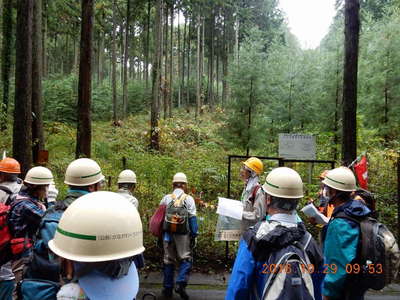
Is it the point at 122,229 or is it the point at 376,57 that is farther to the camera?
the point at 376,57

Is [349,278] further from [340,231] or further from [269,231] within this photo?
[269,231]

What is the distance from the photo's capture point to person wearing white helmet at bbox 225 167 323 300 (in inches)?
85.4

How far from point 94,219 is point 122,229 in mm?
144

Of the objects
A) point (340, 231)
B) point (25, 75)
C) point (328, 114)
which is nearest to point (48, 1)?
point (25, 75)

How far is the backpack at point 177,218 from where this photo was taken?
559 cm

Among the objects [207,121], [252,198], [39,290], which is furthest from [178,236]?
[207,121]

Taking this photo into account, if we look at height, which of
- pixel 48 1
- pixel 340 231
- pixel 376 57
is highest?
pixel 48 1

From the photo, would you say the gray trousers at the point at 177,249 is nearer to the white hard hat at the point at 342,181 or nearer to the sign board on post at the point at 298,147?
the white hard hat at the point at 342,181

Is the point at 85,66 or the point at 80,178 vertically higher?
the point at 85,66

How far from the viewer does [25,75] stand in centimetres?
787

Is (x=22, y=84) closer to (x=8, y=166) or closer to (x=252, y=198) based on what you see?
(x=8, y=166)

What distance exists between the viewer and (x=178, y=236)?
18.9 ft

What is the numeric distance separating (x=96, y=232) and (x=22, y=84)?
24.7ft

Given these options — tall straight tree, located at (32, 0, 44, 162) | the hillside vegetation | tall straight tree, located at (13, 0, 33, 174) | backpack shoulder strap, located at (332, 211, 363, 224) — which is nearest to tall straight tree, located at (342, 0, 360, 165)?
the hillside vegetation
